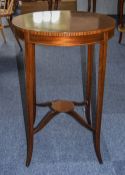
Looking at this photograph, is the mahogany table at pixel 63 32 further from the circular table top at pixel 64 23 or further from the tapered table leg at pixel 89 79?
the tapered table leg at pixel 89 79

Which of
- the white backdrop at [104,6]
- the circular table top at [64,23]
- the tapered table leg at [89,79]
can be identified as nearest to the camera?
the circular table top at [64,23]

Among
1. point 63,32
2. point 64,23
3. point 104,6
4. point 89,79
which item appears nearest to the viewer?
point 63,32

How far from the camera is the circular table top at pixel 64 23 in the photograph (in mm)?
1244

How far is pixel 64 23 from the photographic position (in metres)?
1.40

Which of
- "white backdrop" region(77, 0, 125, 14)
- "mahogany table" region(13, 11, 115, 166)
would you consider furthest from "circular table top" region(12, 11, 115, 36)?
"white backdrop" region(77, 0, 125, 14)

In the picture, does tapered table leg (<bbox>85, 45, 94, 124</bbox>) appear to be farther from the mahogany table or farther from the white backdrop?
the white backdrop

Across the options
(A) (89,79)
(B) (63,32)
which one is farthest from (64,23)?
(A) (89,79)

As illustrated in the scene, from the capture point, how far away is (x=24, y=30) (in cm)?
127

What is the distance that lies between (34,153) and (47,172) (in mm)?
181

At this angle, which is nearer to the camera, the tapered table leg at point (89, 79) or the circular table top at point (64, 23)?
the circular table top at point (64, 23)

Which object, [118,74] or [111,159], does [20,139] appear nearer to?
[111,159]

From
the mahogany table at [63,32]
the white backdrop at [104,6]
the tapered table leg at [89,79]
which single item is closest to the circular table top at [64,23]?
the mahogany table at [63,32]

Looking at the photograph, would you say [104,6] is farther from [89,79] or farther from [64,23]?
[64,23]

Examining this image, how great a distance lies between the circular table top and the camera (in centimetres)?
124
